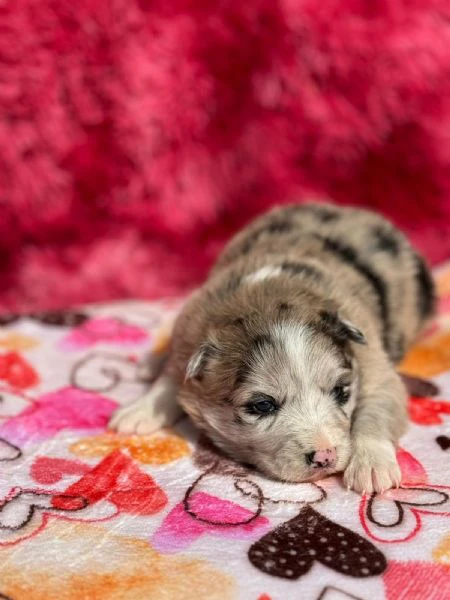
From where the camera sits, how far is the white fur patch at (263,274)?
279 cm

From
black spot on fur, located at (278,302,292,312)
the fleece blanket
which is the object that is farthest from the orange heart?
black spot on fur, located at (278,302,292,312)

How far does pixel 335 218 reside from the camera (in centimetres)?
328

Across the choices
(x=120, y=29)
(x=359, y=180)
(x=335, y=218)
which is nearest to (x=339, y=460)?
(x=335, y=218)

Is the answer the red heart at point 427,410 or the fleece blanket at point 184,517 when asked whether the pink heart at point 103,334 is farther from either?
the red heart at point 427,410

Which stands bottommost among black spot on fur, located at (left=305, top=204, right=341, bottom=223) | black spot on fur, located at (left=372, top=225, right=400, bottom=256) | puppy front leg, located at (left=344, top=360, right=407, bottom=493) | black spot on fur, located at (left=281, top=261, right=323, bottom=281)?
puppy front leg, located at (left=344, top=360, right=407, bottom=493)

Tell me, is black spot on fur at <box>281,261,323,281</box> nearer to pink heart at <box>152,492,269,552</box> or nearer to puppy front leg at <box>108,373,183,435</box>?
puppy front leg at <box>108,373,183,435</box>

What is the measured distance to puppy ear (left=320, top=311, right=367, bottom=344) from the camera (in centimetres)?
255

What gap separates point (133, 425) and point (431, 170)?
1.96 metres

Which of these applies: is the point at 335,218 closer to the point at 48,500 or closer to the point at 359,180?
the point at 359,180

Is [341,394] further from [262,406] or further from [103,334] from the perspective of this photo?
[103,334]

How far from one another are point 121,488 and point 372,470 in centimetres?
70

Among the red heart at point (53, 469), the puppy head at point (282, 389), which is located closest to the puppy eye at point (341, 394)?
the puppy head at point (282, 389)

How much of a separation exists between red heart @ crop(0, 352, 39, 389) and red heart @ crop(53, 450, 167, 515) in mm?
667

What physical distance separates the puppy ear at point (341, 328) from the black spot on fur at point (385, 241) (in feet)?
2.37
